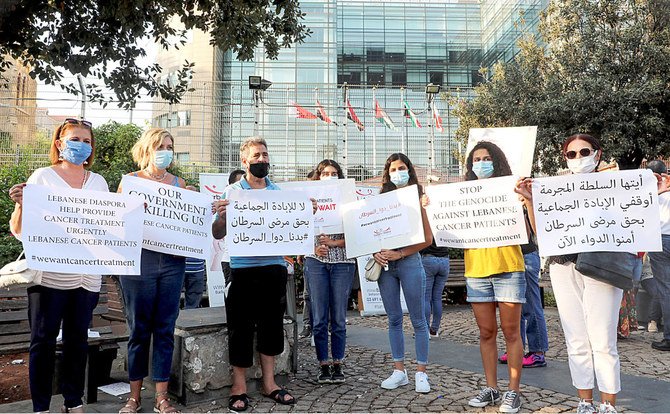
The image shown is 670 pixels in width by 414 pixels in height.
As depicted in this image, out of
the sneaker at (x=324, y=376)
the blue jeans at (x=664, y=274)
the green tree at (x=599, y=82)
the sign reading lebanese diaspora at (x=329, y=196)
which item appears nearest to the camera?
the sneaker at (x=324, y=376)

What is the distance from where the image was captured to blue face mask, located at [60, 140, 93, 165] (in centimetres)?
359

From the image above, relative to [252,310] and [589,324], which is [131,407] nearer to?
[252,310]

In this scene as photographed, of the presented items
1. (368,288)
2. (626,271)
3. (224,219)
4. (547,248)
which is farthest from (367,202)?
(368,288)

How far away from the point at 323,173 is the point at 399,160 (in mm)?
877

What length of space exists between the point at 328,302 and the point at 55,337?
2.21 meters

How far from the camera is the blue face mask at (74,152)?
11.8 ft

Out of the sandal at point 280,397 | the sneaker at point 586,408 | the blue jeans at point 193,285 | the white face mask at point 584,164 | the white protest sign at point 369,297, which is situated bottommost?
the sandal at point 280,397

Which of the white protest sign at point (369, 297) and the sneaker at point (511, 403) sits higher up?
the white protest sign at point (369, 297)

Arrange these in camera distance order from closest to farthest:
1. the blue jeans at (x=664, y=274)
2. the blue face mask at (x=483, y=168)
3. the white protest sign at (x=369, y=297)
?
the blue face mask at (x=483, y=168) < the blue jeans at (x=664, y=274) < the white protest sign at (x=369, y=297)

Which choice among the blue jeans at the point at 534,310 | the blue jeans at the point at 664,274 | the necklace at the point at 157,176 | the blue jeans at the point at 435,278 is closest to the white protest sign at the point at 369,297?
the blue jeans at the point at 435,278

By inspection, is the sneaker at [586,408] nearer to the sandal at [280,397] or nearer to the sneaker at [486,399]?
the sneaker at [486,399]

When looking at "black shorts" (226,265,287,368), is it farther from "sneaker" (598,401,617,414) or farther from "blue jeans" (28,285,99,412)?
"sneaker" (598,401,617,414)

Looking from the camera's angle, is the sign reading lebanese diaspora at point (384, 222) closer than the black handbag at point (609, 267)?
No

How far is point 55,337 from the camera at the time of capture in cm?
338
